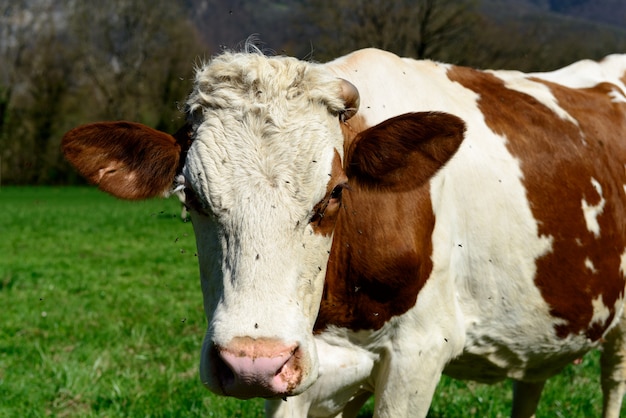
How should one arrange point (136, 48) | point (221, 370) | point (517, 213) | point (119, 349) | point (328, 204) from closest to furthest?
point (221, 370) → point (328, 204) → point (517, 213) → point (119, 349) → point (136, 48)

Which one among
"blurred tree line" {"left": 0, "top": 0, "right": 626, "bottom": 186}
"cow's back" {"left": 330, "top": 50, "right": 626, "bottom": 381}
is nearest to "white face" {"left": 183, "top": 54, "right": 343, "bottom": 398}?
"cow's back" {"left": 330, "top": 50, "right": 626, "bottom": 381}

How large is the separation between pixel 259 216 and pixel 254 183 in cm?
12

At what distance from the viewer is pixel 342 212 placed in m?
3.21

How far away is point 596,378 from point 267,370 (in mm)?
4416

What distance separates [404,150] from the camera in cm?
305

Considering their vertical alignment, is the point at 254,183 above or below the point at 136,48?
below

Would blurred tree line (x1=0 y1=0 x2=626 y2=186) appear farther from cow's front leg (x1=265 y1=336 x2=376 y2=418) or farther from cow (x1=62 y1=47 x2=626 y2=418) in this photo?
cow's front leg (x1=265 y1=336 x2=376 y2=418)

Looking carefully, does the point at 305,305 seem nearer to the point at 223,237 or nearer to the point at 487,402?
the point at 223,237

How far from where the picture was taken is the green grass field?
511 centimetres

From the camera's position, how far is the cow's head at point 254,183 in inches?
95.0

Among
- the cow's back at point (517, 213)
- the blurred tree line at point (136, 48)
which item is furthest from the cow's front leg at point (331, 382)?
the blurred tree line at point (136, 48)

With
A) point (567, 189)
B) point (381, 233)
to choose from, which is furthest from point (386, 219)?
point (567, 189)

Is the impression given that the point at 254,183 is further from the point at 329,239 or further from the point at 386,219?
the point at 386,219

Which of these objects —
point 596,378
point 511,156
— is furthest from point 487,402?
point 511,156
